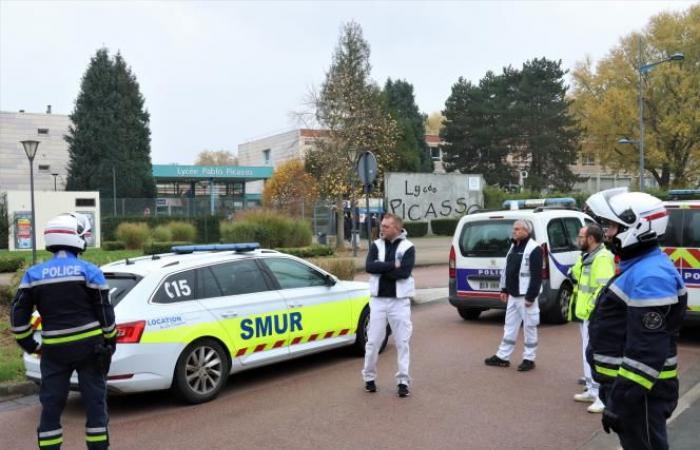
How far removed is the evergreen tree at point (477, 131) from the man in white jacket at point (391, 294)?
58.5 m

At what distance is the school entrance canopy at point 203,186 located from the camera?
38.3m

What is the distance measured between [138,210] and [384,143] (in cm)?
1557

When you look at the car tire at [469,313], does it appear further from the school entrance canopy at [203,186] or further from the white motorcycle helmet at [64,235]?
the school entrance canopy at [203,186]

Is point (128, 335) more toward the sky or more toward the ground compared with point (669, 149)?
more toward the ground

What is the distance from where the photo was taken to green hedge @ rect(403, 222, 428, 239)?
36406 millimetres

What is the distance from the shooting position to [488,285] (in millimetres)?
10586

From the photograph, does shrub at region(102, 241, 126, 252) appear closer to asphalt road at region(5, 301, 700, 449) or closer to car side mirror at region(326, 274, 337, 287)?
asphalt road at region(5, 301, 700, 449)

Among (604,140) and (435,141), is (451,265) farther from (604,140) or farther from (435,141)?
(435,141)

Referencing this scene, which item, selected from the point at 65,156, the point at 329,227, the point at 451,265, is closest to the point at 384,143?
the point at 329,227

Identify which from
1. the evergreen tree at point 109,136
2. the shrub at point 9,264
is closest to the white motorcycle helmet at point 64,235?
the shrub at point 9,264

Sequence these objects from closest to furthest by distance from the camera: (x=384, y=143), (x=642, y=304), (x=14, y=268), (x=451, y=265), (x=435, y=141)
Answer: (x=642, y=304), (x=451, y=265), (x=14, y=268), (x=384, y=143), (x=435, y=141)

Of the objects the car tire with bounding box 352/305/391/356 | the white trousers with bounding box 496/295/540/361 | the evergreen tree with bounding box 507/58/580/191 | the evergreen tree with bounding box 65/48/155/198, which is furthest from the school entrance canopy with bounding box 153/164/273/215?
the white trousers with bounding box 496/295/540/361

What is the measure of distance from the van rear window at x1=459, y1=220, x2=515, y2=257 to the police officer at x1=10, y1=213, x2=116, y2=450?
7.12 metres

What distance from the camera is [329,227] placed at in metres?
35.5
